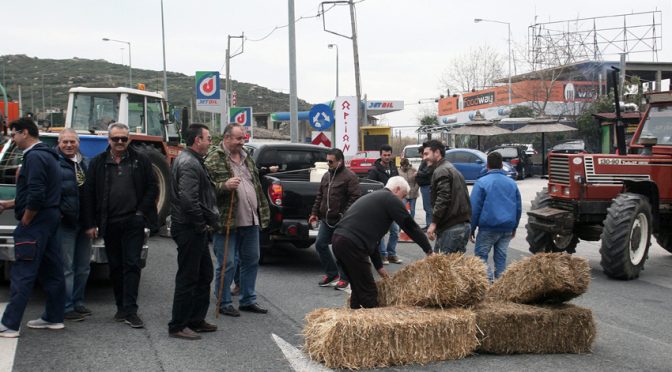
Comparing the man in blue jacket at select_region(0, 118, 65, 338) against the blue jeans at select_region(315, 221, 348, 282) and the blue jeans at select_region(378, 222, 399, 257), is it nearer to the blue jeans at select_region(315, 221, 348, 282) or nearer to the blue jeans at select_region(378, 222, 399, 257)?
the blue jeans at select_region(315, 221, 348, 282)

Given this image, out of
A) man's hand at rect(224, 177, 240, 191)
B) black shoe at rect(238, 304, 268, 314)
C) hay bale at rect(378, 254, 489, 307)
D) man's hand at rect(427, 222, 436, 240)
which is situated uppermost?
man's hand at rect(224, 177, 240, 191)

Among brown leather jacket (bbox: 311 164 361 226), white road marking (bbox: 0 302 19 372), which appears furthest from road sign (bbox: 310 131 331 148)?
white road marking (bbox: 0 302 19 372)

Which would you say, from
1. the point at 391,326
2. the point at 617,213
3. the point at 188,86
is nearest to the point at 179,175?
the point at 391,326

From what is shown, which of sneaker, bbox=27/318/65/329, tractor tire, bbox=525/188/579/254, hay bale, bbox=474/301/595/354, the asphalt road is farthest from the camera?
tractor tire, bbox=525/188/579/254

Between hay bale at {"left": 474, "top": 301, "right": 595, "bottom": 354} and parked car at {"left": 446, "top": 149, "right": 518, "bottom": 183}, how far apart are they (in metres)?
23.1

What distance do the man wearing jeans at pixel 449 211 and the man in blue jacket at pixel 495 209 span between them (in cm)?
35

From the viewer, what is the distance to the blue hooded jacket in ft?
28.1

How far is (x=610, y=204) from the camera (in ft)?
36.8

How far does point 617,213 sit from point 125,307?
22.8 feet

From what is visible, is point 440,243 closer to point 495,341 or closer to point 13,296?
point 495,341

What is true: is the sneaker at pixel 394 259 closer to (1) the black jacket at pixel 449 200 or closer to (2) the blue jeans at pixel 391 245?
(2) the blue jeans at pixel 391 245

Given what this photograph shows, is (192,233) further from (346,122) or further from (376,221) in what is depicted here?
(346,122)

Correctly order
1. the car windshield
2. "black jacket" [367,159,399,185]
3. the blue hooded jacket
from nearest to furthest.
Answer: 1. the blue hooded jacket
2. the car windshield
3. "black jacket" [367,159,399,185]

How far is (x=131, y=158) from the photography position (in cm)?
744
